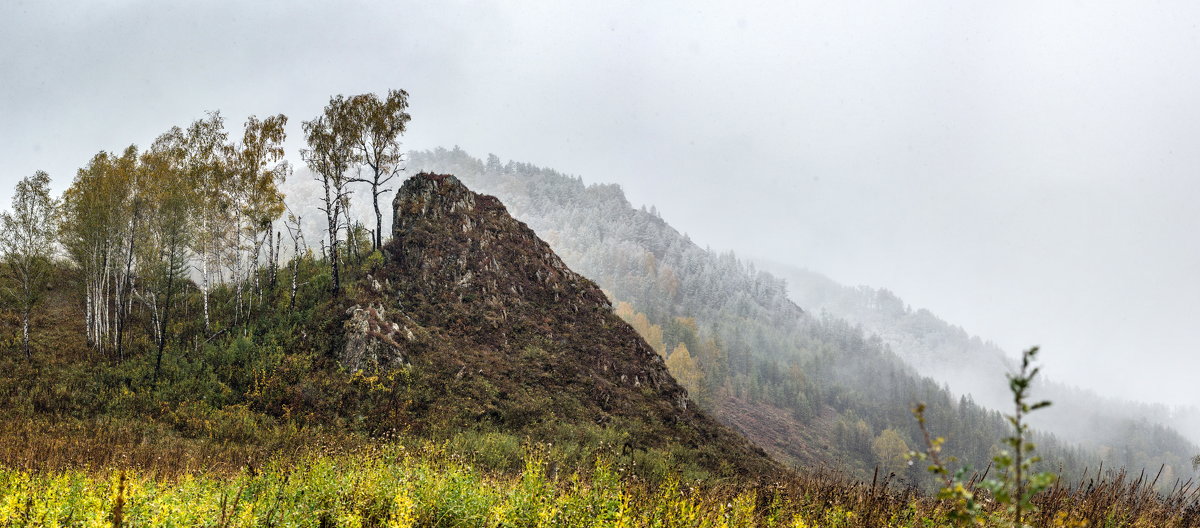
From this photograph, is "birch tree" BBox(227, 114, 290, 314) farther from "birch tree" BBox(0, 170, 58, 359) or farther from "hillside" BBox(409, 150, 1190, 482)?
"hillside" BBox(409, 150, 1190, 482)

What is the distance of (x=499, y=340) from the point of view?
23812 mm

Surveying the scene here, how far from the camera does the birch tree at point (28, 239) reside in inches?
899

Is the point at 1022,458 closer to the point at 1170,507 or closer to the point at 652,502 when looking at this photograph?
the point at 652,502

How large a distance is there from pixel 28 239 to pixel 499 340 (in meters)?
21.6

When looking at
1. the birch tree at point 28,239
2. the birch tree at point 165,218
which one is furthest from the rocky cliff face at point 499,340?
the birch tree at point 28,239

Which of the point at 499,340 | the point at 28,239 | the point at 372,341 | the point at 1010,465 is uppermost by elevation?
the point at 28,239

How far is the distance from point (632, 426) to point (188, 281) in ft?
86.4

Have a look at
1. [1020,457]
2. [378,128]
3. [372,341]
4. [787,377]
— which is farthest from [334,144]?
[787,377]

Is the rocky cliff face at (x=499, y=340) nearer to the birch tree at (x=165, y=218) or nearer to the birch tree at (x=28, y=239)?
the birch tree at (x=165, y=218)

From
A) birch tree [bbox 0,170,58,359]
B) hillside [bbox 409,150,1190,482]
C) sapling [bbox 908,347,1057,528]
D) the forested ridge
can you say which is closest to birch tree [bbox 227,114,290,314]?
the forested ridge

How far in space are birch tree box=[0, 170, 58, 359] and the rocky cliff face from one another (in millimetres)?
14702

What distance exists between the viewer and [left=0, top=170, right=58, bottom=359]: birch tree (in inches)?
899

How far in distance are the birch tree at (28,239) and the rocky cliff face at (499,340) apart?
1470 centimetres

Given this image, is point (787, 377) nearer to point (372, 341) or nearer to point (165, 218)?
point (372, 341)
